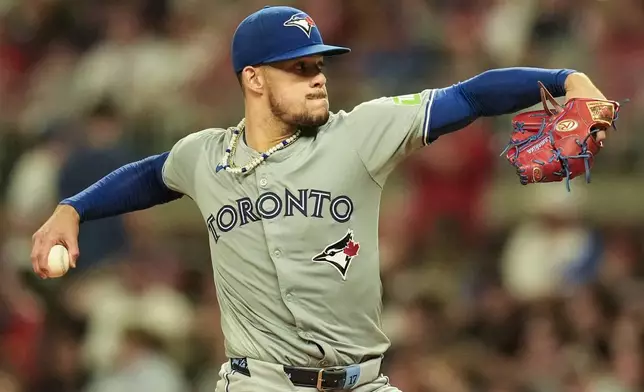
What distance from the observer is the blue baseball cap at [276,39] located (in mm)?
4145

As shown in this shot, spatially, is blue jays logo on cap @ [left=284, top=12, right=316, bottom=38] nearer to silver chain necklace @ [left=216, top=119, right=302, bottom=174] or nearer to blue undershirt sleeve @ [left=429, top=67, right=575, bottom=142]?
silver chain necklace @ [left=216, top=119, right=302, bottom=174]

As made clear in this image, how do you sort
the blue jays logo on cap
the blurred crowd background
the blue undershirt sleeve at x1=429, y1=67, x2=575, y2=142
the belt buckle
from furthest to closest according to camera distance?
the blurred crowd background, the blue jays logo on cap, the belt buckle, the blue undershirt sleeve at x1=429, y1=67, x2=575, y2=142

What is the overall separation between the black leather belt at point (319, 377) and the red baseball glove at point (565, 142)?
2.85 ft

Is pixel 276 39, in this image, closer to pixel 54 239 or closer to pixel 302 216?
pixel 302 216

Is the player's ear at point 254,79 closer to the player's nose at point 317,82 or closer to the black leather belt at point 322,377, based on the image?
the player's nose at point 317,82


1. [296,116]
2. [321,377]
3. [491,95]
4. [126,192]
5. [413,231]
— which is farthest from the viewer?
[413,231]

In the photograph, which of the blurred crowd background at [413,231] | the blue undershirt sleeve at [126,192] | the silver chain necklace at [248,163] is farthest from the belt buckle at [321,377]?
the blurred crowd background at [413,231]


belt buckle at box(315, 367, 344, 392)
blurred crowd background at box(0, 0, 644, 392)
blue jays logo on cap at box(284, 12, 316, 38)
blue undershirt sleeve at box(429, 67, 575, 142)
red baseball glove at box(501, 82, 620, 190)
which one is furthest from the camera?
blurred crowd background at box(0, 0, 644, 392)

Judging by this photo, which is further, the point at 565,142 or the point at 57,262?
the point at 57,262

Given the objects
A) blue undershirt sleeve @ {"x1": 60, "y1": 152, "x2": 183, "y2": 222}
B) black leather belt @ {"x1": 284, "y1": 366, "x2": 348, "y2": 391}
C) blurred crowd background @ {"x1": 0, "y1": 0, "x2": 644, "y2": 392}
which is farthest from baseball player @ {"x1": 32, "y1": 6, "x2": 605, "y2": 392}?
blurred crowd background @ {"x1": 0, "y1": 0, "x2": 644, "y2": 392}

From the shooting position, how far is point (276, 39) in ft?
13.7

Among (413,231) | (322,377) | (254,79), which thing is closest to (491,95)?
(254,79)

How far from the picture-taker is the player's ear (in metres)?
4.27

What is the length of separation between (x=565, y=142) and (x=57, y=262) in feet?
5.49
